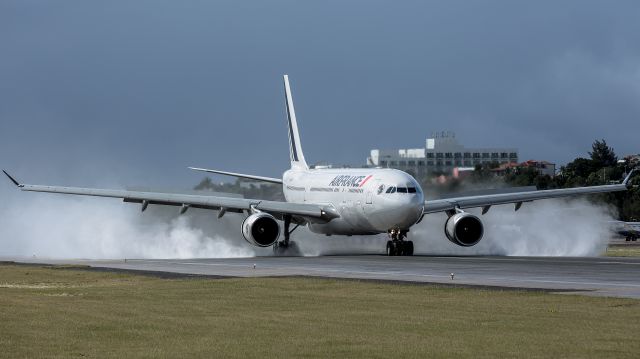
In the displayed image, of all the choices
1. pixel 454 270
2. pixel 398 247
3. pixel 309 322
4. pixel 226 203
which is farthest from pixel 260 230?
pixel 309 322

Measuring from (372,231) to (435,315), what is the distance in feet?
115

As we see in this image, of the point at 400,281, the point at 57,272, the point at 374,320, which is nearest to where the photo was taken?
the point at 374,320

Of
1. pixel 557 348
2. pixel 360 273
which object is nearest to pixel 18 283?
pixel 360 273

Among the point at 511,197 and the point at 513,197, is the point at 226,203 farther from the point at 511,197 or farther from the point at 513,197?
the point at 513,197

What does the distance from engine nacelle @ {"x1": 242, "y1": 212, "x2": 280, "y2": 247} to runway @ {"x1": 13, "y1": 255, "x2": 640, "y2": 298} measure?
12.4 feet

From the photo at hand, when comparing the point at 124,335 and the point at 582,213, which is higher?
the point at 582,213

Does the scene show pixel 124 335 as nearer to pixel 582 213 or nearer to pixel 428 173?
pixel 582 213

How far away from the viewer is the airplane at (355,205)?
56.9m

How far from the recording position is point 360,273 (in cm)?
4094

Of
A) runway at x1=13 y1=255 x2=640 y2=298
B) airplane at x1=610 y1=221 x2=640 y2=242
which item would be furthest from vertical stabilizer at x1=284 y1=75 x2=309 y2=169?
airplane at x1=610 y1=221 x2=640 y2=242

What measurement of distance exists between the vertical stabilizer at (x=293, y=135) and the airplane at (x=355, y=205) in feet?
22.1

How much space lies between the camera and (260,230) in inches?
2292

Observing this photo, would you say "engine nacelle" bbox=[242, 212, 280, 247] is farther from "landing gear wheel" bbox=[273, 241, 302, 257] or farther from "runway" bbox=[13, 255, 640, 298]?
"landing gear wheel" bbox=[273, 241, 302, 257]

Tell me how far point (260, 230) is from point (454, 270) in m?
17.4
